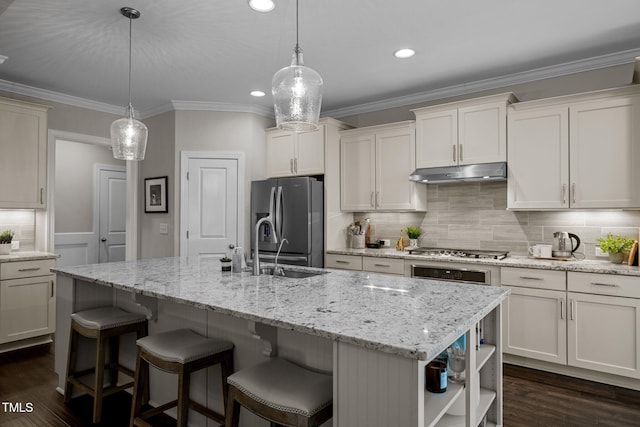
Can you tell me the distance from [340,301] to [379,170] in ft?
9.06

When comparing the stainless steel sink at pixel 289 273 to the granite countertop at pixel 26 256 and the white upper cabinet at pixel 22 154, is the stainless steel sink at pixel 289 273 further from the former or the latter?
the white upper cabinet at pixel 22 154

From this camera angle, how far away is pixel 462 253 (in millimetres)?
3705

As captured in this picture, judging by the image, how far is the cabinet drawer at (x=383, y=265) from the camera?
3.84 metres

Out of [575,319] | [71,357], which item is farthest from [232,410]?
[575,319]

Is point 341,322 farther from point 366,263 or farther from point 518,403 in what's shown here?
point 366,263

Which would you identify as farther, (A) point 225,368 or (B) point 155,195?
(B) point 155,195

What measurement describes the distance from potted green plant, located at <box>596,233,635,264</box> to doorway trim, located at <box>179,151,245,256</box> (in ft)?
11.9

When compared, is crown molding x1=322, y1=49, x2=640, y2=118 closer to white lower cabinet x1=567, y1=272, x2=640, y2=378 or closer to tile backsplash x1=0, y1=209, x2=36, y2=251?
white lower cabinet x1=567, y1=272, x2=640, y2=378

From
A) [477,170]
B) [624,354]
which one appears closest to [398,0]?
[477,170]

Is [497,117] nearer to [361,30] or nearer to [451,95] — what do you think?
[451,95]

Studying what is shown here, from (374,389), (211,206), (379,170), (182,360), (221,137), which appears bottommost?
(182,360)

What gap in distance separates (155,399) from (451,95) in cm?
380

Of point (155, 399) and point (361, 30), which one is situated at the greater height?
point (361, 30)

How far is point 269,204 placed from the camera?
177 inches
